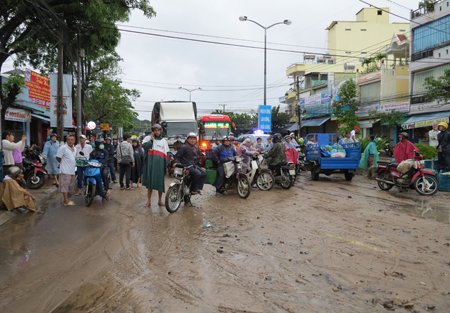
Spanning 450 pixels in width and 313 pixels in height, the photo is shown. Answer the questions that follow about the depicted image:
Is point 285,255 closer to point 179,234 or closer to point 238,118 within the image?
point 179,234

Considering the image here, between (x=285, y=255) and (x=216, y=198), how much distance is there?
573cm

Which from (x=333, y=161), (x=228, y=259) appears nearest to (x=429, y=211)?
(x=228, y=259)

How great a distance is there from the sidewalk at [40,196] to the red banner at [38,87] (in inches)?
461

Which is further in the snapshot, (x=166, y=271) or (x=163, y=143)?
(x=163, y=143)

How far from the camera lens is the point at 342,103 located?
35.8 metres

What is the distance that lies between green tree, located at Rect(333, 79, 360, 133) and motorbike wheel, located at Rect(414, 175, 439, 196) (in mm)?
22725

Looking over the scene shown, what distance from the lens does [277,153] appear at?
13312 millimetres

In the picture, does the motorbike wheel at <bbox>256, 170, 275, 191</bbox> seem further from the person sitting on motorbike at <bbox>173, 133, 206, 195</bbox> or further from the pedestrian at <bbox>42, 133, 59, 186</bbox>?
the pedestrian at <bbox>42, 133, 59, 186</bbox>

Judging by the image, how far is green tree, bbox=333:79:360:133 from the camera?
34.6 meters

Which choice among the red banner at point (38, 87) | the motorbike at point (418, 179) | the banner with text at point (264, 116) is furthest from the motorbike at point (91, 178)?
the banner with text at point (264, 116)

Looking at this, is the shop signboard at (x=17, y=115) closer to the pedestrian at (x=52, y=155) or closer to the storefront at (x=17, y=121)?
the storefront at (x=17, y=121)

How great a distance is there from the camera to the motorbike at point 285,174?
43.5 ft

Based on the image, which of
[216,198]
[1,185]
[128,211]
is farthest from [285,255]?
[1,185]

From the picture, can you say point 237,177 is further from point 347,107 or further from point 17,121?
point 347,107
